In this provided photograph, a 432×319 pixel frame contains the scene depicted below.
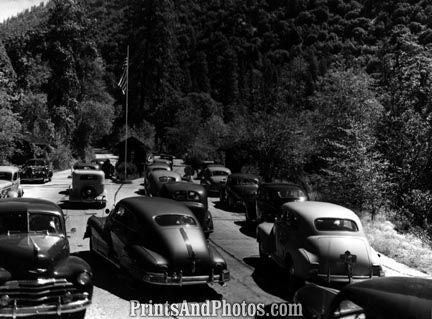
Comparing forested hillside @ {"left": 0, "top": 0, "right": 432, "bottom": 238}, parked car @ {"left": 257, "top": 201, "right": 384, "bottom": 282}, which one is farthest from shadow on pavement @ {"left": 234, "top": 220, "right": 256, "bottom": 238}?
parked car @ {"left": 257, "top": 201, "right": 384, "bottom": 282}

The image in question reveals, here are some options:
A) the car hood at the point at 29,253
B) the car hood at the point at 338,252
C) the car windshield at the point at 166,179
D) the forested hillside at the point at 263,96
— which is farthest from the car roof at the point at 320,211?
the car windshield at the point at 166,179

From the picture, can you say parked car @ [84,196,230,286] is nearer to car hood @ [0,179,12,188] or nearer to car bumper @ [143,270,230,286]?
car bumper @ [143,270,230,286]

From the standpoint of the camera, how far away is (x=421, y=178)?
87.5 ft

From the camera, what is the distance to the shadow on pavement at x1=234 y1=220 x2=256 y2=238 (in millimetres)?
17711

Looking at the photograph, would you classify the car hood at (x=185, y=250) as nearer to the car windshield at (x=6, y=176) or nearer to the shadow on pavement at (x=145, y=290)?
the shadow on pavement at (x=145, y=290)

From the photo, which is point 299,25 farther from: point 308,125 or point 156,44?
point 308,125

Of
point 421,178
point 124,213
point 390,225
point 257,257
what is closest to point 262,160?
point 421,178

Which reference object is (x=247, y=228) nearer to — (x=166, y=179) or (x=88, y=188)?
(x=166, y=179)

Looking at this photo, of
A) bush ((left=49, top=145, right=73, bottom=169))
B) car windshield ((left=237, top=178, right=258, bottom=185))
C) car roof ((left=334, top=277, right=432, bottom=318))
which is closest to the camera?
car roof ((left=334, top=277, right=432, bottom=318))

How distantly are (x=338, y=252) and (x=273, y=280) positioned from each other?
191 centimetres

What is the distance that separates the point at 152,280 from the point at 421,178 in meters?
21.3

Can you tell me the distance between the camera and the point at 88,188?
70.5ft

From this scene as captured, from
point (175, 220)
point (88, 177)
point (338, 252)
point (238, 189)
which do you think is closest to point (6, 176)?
point (88, 177)

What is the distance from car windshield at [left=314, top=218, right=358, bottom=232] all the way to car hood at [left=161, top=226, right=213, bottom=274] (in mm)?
2756
